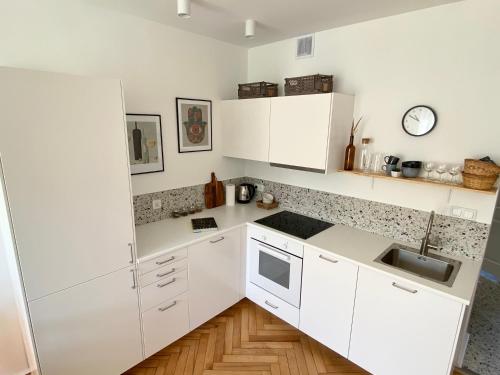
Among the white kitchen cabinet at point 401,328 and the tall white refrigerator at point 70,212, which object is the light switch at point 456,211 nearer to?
the white kitchen cabinet at point 401,328

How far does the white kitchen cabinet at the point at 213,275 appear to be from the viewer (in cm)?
222

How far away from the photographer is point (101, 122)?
60.9 inches

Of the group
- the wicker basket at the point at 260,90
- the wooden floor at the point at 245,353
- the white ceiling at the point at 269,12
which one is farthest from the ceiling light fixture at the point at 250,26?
the wooden floor at the point at 245,353

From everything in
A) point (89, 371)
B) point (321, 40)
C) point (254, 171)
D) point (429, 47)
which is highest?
point (321, 40)

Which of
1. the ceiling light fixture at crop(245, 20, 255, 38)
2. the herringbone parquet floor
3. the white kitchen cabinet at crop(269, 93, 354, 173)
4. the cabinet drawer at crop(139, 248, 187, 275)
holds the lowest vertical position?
the herringbone parquet floor

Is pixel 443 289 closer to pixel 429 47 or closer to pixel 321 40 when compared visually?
pixel 429 47

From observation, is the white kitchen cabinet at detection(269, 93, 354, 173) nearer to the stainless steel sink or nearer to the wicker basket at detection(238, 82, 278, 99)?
the wicker basket at detection(238, 82, 278, 99)

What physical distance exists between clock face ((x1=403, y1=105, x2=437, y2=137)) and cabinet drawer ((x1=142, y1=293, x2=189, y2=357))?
2.13m

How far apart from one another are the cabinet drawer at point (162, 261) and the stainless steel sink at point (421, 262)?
55.3 inches

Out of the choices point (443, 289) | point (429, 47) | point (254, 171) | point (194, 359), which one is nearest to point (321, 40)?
point (429, 47)

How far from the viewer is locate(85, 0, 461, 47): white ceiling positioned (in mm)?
1811

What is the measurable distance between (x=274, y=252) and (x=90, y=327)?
4.58 ft

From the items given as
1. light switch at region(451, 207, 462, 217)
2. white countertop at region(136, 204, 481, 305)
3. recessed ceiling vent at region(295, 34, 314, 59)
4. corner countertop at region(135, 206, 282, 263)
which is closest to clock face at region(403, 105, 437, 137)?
light switch at region(451, 207, 462, 217)

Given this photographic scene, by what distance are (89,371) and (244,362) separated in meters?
1.07
